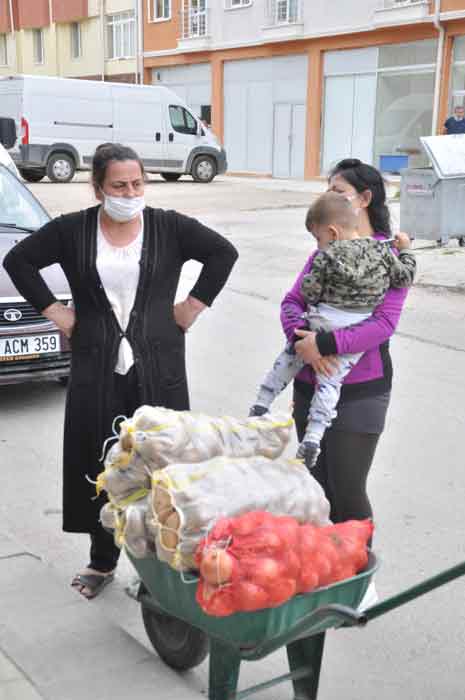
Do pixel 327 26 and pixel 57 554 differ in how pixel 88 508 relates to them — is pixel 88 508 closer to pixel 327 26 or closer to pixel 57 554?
pixel 57 554

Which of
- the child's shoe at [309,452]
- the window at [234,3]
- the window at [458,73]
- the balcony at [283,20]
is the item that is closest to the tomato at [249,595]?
the child's shoe at [309,452]

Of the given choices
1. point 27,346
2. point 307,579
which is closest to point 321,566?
point 307,579

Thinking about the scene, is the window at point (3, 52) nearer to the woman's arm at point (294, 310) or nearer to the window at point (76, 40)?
the window at point (76, 40)

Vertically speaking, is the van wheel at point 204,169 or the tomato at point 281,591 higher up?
the tomato at point 281,591

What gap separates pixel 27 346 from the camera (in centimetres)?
593

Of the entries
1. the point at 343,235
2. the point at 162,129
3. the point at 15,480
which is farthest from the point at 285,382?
the point at 162,129

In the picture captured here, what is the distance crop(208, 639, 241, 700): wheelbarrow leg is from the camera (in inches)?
96.3

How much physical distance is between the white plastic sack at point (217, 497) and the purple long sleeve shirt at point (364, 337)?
68cm

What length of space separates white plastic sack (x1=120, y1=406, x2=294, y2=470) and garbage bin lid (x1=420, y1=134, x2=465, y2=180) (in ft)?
35.5

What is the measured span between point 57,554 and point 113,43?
121 ft

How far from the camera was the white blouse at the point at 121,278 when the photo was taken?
10.8 ft

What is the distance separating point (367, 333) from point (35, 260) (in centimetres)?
135

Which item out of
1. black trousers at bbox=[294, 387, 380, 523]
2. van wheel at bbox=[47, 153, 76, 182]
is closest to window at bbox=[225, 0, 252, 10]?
van wheel at bbox=[47, 153, 76, 182]

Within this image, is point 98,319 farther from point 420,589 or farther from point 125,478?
point 420,589
